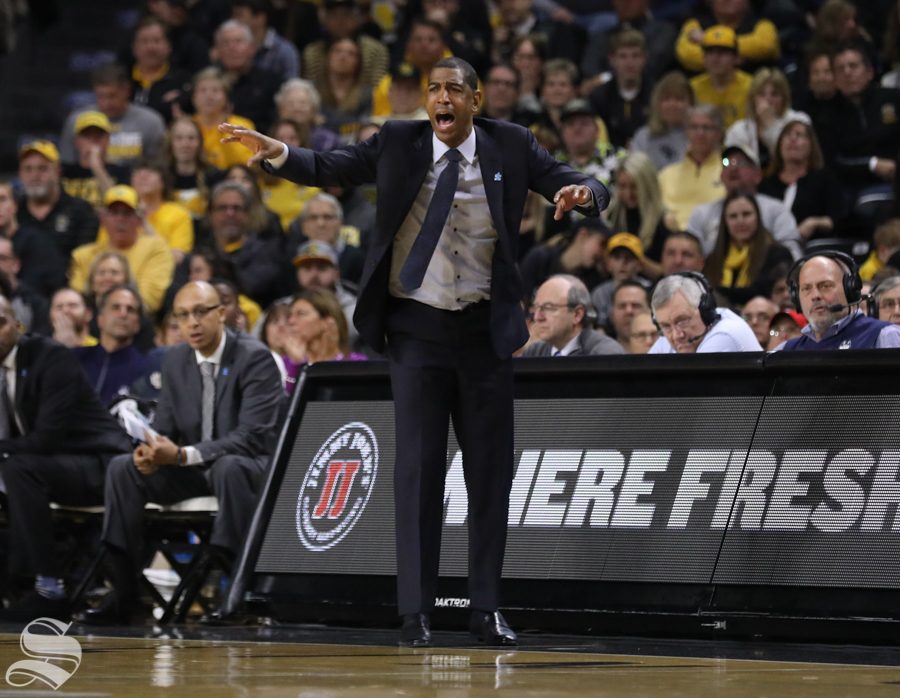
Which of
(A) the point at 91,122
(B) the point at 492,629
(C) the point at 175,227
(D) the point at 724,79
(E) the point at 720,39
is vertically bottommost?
(B) the point at 492,629

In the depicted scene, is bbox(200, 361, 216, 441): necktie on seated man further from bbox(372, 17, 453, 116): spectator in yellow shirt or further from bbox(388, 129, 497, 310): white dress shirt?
bbox(372, 17, 453, 116): spectator in yellow shirt

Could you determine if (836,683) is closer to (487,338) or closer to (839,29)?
(487,338)

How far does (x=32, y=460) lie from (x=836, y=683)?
17.7ft

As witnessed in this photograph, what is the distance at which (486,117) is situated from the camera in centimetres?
1090

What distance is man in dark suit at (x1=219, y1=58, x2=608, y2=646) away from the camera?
6.50m

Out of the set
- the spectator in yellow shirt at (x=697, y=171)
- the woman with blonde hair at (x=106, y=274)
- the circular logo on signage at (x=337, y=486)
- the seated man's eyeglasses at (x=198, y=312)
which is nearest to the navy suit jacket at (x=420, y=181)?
the circular logo on signage at (x=337, y=486)

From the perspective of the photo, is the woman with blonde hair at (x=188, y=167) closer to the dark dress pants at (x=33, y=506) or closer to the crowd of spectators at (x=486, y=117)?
the crowd of spectators at (x=486, y=117)

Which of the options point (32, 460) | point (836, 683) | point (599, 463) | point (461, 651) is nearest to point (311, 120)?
point (32, 460)

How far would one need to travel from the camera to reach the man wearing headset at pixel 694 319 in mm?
8383

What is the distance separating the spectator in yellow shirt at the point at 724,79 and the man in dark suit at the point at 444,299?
326 inches

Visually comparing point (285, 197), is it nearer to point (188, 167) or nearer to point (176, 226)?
point (188, 167)

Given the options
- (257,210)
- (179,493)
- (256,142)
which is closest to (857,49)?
(257,210)

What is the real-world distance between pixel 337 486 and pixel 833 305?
233cm

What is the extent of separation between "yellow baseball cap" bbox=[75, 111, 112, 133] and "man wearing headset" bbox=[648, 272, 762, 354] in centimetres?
794
